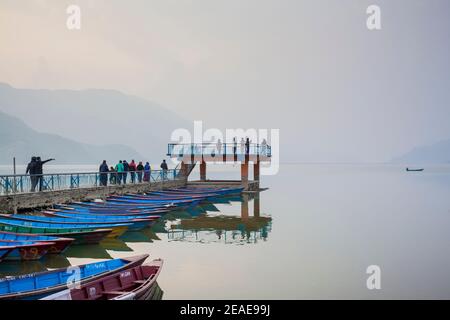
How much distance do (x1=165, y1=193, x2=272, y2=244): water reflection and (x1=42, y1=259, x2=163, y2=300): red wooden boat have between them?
367 inches

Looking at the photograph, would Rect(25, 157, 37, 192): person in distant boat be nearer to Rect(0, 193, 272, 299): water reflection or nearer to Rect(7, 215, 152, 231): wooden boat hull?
Rect(7, 215, 152, 231): wooden boat hull

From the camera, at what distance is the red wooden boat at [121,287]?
9098 millimetres

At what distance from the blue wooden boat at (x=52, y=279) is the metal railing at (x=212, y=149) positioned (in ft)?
96.8

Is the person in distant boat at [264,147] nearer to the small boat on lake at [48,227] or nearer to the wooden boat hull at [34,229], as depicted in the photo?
the small boat on lake at [48,227]

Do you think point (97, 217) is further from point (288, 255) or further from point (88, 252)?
point (288, 255)

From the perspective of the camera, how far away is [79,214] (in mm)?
20172

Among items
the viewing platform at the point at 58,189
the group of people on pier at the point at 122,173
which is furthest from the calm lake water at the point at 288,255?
the group of people on pier at the point at 122,173

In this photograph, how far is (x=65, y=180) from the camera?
26.1 m

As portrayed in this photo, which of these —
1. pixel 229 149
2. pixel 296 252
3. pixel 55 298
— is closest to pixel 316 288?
pixel 296 252

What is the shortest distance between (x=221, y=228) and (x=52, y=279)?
14.5 meters

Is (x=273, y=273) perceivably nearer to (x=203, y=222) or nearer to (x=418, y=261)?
(x=418, y=261)

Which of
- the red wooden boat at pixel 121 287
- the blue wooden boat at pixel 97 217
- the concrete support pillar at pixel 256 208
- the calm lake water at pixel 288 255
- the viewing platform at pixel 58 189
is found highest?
the viewing platform at pixel 58 189

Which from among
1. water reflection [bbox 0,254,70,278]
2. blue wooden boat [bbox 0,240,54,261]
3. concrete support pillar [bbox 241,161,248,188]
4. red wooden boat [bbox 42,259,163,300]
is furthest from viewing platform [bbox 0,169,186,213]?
red wooden boat [bbox 42,259,163,300]

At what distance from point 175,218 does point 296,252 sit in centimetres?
1073
